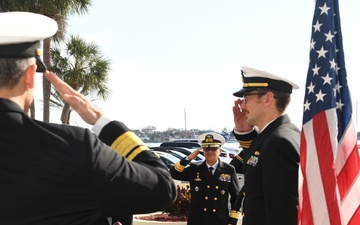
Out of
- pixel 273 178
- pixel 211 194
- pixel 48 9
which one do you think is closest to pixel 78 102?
pixel 273 178

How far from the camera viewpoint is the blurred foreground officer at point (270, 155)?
3.36 metres

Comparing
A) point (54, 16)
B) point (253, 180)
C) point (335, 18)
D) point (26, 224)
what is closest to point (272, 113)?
point (253, 180)

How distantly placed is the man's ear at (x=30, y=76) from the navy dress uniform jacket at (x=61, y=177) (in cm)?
9

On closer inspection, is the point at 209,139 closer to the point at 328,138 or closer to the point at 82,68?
the point at 328,138

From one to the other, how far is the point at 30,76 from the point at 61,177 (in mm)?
364

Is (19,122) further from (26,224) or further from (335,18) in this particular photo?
(335,18)

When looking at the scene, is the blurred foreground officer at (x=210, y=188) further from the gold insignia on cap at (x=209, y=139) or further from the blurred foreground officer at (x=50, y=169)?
the blurred foreground officer at (x=50, y=169)

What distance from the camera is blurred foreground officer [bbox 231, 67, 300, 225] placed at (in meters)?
3.36

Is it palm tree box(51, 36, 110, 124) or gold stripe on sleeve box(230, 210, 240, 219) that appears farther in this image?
palm tree box(51, 36, 110, 124)

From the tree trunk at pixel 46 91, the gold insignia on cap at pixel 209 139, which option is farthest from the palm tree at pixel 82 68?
the gold insignia on cap at pixel 209 139

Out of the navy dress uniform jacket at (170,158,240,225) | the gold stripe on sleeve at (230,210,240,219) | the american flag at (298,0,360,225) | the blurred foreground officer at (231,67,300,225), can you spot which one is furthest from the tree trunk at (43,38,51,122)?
the american flag at (298,0,360,225)

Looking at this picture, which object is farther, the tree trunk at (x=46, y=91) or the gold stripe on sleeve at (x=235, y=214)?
the tree trunk at (x=46, y=91)

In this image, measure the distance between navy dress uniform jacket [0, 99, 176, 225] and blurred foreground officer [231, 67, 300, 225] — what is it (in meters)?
1.67

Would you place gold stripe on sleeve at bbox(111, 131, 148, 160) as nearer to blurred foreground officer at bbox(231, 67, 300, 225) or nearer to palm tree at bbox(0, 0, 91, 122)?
blurred foreground officer at bbox(231, 67, 300, 225)
